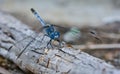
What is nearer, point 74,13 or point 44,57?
point 44,57

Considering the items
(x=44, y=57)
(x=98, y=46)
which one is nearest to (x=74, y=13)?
(x=98, y=46)

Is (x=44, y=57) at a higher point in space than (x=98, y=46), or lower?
lower

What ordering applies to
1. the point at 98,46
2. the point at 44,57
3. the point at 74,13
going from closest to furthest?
1. the point at 44,57
2. the point at 98,46
3. the point at 74,13

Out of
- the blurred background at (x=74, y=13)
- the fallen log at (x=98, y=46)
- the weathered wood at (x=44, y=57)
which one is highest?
the blurred background at (x=74, y=13)

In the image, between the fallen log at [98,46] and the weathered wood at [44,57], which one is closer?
the weathered wood at [44,57]

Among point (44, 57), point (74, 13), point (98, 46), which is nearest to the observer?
point (44, 57)

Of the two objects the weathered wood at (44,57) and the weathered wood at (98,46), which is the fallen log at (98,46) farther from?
the weathered wood at (44,57)

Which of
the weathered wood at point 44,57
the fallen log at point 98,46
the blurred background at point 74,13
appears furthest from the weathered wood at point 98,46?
the weathered wood at point 44,57

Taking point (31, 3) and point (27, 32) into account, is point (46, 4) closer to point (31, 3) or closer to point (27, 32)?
point (31, 3)

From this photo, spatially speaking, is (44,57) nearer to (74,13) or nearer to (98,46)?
(98,46)

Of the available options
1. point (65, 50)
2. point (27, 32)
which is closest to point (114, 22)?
point (27, 32)
